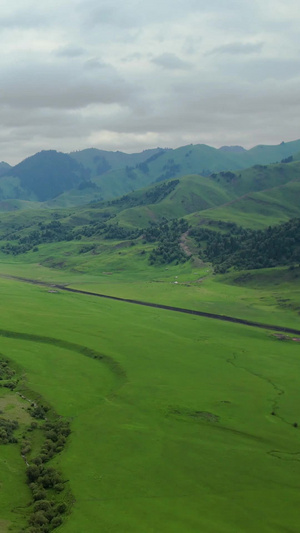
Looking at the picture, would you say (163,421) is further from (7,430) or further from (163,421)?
(7,430)

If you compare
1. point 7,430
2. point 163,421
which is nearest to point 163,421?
point 163,421

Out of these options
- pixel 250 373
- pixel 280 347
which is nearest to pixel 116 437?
pixel 250 373

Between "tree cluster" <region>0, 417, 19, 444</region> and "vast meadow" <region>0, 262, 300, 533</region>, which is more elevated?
"tree cluster" <region>0, 417, 19, 444</region>

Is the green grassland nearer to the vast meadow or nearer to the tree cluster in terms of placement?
the vast meadow

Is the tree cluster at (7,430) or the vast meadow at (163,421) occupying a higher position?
the tree cluster at (7,430)

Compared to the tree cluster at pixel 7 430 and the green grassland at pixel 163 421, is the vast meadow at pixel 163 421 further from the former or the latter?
the tree cluster at pixel 7 430

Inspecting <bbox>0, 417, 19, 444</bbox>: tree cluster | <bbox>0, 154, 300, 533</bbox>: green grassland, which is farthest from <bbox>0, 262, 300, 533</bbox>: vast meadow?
<bbox>0, 417, 19, 444</bbox>: tree cluster

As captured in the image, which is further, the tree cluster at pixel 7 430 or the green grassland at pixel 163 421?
the tree cluster at pixel 7 430

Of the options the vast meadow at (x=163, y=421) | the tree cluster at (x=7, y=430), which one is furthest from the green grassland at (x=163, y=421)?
the tree cluster at (x=7, y=430)
